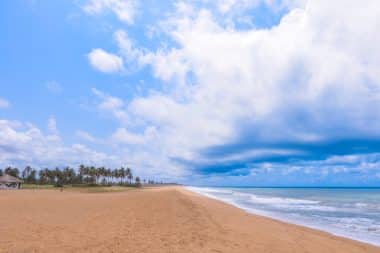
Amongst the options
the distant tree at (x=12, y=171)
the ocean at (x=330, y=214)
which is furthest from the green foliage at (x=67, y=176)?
the ocean at (x=330, y=214)

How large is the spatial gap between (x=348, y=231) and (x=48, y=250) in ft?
48.4

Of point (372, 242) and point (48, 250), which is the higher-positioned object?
point (48, 250)

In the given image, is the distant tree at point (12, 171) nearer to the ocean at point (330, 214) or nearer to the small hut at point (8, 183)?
the small hut at point (8, 183)

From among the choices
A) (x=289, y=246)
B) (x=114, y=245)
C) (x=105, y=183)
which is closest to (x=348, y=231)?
(x=289, y=246)

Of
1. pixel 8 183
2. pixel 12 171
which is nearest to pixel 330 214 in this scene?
pixel 8 183

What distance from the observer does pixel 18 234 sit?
1092 cm

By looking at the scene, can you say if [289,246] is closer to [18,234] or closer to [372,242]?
[372,242]

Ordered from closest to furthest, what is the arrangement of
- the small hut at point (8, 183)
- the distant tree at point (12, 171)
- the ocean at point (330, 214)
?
the ocean at point (330, 214)
the small hut at point (8, 183)
the distant tree at point (12, 171)

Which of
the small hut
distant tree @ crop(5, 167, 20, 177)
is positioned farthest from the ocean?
distant tree @ crop(5, 167, 20, 177)

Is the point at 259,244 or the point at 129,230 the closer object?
the point at 259,244

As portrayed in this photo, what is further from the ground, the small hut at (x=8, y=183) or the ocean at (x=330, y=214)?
the small hut at (x=8, y=183)

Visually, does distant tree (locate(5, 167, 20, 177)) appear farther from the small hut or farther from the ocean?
the ocean

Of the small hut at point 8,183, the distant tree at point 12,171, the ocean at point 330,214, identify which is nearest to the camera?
the ocean at point 330,214

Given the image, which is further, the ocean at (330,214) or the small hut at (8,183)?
the small hut at (8,183)
